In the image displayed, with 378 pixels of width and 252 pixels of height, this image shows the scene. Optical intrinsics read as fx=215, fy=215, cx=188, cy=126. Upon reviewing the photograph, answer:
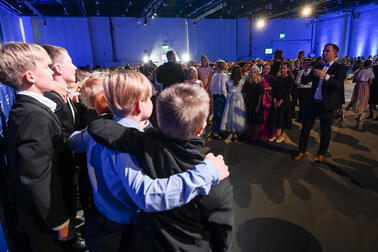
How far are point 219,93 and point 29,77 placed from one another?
3.69 metres

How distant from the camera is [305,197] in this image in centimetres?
254

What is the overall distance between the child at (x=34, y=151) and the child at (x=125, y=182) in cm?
26

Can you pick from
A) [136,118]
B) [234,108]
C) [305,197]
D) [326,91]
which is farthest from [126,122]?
[234,108]

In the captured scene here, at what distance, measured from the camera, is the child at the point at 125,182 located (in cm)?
77

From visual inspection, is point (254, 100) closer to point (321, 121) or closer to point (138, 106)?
point (321, 121)

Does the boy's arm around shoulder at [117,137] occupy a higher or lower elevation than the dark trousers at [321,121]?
higher

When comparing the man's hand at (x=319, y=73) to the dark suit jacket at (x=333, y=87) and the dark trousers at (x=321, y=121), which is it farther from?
the dark trousers at (x=321, y=121)

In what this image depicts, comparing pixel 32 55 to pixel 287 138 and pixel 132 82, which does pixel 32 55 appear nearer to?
pixel 132 82

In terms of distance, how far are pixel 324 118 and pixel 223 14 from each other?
1772cm

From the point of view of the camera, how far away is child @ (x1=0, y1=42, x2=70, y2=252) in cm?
99

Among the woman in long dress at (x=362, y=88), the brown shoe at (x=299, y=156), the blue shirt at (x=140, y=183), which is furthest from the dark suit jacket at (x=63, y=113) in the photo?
the woman in long dress at (x=362, y=88)

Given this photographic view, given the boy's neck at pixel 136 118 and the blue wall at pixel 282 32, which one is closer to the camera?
the boy's neck at pixel 136 118

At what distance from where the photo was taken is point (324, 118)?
10.1 ft

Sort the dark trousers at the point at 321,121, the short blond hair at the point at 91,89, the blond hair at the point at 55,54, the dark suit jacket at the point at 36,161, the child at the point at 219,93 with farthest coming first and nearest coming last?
the child at the point at 219,93 < the dark trousers at the point at 321,121 < the blond hair at the point at 55,54 < the short blond hair at the point at 91,89 < the dark suit jacket at the point at 36,161
